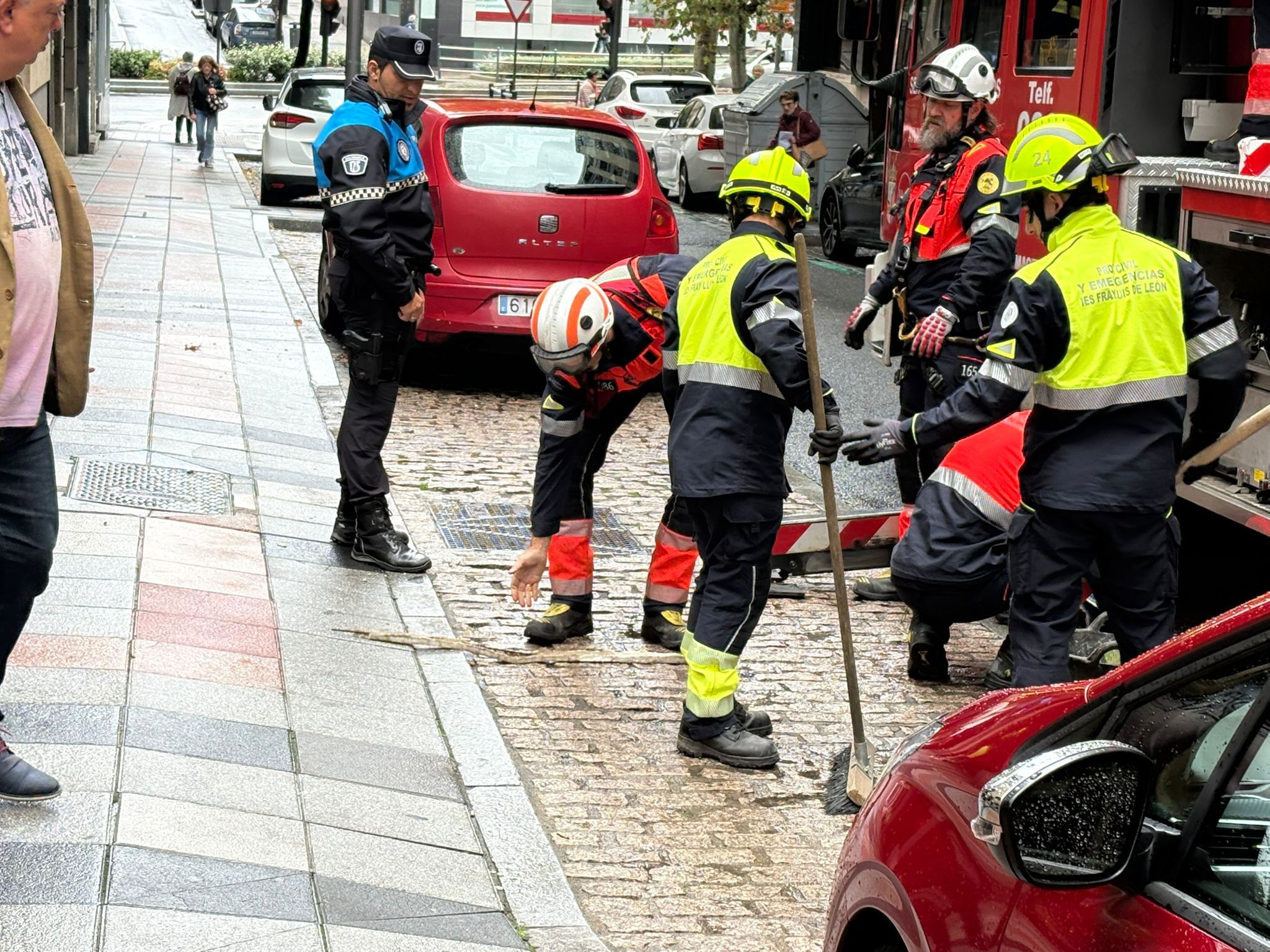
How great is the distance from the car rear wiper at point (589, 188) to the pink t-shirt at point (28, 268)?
695cm

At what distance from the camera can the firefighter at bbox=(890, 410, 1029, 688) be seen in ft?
20.3

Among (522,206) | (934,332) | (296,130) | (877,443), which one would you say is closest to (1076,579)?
(877,443)

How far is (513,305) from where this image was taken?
35.8 ft

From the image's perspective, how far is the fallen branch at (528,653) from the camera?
637cm

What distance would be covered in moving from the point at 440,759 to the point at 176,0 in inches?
3033

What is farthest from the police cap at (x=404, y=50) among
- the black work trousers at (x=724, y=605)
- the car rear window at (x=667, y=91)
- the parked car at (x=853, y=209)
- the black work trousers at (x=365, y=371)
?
the car rear window at (x=667, y=91)

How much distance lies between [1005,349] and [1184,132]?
359cm

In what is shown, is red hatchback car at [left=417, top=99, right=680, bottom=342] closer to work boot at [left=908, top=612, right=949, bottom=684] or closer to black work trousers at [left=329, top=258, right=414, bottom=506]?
black work trousers at [left=329, top=258, right=414, bottom=506]

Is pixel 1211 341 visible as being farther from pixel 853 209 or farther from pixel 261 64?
pixel 261 64

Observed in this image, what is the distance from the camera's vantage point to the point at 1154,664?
2510 mm

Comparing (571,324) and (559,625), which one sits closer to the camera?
(571,324)

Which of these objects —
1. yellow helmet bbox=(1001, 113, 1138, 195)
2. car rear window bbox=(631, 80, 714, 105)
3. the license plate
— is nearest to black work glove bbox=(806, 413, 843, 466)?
yellow helmet bbox=(1001, 113, 1138, 195)

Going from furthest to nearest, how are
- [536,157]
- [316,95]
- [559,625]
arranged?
1. [316,95]
2. [536,157]
3. [559,625]

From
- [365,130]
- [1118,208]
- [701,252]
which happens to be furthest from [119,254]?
[1118,208]
